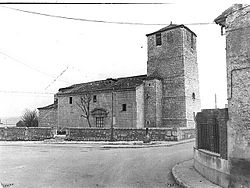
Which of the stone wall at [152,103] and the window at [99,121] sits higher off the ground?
the stone wall at [152,103]

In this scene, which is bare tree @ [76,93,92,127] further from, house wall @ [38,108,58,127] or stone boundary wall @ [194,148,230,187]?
stone boundary wall @ [194,148,230,187]

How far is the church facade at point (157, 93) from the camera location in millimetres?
35750

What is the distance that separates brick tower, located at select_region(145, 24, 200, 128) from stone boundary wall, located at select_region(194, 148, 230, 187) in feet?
86.8

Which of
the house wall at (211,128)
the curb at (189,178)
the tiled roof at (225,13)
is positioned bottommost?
the curb at (189,178)

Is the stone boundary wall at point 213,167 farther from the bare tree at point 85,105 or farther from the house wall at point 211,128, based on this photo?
the bare tree at point 85,105

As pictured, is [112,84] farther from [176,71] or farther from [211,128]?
[211,128]

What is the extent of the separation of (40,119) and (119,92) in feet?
60.0

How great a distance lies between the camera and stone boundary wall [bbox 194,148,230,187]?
23.7 feet

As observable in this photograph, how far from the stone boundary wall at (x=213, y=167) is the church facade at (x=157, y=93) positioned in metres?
25.9

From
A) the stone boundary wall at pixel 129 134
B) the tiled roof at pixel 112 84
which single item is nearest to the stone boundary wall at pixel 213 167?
the stone boundary wall at pixel 129 134

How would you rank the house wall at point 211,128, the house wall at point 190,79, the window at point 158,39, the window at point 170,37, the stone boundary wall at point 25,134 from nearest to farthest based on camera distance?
the house wall at point 211,128
the stone boundary wall at point 25,134
the house wall at point 190,79
the window at point 170,37
the window at point 158,39

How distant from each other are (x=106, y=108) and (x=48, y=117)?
14.0 meters

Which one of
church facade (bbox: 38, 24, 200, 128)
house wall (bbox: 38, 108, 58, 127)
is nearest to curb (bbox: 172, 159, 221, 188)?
church facade (bbox: 38, 24, 200, 128)

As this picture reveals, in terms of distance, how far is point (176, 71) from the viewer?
36.7 meters
